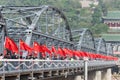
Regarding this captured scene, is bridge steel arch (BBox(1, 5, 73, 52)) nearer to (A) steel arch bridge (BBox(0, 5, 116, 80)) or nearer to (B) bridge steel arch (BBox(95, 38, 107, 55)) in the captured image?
(A) steel arch bridge (BBox(0, 5, 116, 80))

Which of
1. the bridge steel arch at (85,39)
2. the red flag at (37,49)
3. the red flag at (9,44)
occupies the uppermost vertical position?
the red flag at (9,44)

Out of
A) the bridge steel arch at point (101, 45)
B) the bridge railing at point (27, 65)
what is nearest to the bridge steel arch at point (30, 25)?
the bridge railing at point (27, 65)

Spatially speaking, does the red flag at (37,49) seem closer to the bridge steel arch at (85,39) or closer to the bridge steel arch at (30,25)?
the bridge steel arch at (30,25)

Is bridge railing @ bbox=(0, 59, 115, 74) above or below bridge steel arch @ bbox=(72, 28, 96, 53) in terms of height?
above

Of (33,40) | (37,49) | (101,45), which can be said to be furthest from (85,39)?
(37,49)

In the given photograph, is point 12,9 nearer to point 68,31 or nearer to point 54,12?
point 54,12

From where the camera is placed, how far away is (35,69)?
41.1m

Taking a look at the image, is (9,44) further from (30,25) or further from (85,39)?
(85,39)

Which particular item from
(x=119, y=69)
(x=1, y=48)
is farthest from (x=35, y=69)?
(x=119, y=69)

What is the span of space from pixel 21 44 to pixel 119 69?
135 m

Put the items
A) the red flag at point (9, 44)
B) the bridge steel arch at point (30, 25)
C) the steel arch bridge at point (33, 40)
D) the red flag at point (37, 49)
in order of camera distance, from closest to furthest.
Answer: the steel arch bridge at point (33, 40) < the red flag at point (9, 44) < the red flag at point (37, 49) < the bridge steel arch at point (30, 25)

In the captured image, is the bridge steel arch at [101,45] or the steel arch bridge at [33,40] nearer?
the steel arch bridge at [33,40]

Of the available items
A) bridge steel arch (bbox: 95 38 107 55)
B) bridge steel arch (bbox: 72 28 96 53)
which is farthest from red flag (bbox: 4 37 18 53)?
bridge steel arch (bbox: 95 38 107 55)

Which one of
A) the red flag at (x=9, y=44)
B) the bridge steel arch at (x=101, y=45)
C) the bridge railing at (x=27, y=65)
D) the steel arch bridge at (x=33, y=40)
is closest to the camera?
the bridge railing at (x=27, y=65)
